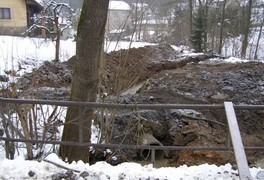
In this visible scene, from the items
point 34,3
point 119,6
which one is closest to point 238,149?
point 119,6

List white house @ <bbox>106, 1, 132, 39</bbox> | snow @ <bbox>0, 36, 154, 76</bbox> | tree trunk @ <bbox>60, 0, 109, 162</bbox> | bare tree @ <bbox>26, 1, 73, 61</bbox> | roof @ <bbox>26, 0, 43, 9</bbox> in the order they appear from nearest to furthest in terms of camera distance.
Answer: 1. tree trunk @ <bbox>60, 0, 109, 162</bbox>
2. white house @ <bbox>106, 1, 132, 39</bbox>
3. snow @ <bbox>0, 36, 154, 76</bbox>
4. bare tree @ <bbox>26, 1, 73, 61</bbox>
5. roof @ <bbox>26, 0, 43, 9</bbox>

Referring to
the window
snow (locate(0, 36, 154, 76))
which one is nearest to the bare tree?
snow (locate(0, 36, 154, 76))

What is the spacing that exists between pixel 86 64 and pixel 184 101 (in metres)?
6.58

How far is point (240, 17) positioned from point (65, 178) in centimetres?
3713

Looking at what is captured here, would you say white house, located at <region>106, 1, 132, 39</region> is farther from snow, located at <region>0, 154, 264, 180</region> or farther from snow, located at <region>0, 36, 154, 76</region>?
snow, located at <region>0, 36, 154, 76</region>

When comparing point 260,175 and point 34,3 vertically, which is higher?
point 34,3

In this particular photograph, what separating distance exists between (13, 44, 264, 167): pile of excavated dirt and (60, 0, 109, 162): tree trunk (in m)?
0.78

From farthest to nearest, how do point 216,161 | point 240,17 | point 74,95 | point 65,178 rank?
point 240,17 < point 216,161 < point 74,95 < point 65,178

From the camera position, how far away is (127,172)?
12.3 ft

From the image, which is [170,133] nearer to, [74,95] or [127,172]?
[74,95]

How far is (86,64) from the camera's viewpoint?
507 cm

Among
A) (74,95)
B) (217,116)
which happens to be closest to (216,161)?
(217,116)

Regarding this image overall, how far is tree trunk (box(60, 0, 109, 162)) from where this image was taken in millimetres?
4969

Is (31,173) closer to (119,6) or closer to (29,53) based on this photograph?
(119,6)
